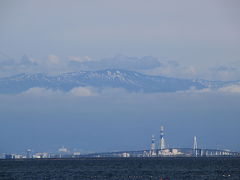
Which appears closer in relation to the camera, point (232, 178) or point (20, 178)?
point (232, 178)

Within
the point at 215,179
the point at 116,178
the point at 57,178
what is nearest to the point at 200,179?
the point at 215,179

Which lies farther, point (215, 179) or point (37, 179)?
point (37, 179)

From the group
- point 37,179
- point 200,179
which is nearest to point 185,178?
point 200,179

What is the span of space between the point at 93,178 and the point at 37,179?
32.0 ft

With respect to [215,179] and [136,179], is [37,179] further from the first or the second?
[215,179]

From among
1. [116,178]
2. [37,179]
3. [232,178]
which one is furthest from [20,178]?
[232,178]

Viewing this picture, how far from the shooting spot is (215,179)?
140 metres

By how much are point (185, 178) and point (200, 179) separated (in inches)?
178

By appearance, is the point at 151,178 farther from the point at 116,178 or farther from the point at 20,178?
the point at 20,178

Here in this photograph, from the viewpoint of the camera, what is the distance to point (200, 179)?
143 metres

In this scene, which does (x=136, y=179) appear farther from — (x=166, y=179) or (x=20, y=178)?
(x=20, y=178)

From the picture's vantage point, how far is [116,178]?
14838 centimetres

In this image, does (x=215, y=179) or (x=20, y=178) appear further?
(x=20, y=178)

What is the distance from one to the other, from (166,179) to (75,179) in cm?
1581
